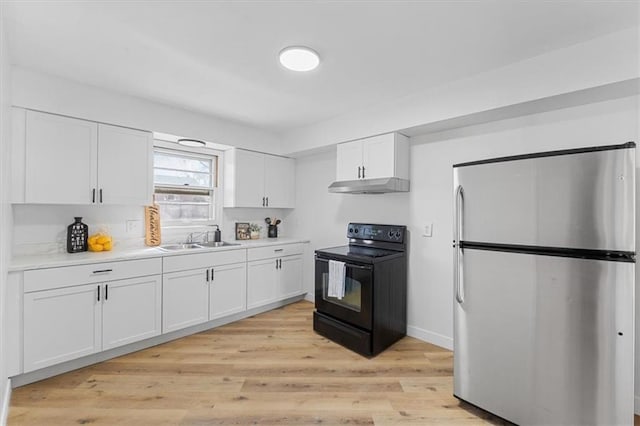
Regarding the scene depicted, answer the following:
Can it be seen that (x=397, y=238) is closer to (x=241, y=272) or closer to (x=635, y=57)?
(x=241, y=272)

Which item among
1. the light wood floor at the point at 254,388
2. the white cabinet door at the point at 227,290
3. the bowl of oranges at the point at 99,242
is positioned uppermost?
the bowl of oranges at the point at 99,242

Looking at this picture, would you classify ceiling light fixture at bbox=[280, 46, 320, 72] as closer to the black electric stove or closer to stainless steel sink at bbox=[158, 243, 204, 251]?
the black electric stove

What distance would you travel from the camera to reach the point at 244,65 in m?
2.22

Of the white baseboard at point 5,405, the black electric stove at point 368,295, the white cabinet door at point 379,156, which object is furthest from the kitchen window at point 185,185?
the white cabinet door at point 379,156

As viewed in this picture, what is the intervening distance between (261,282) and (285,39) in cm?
278

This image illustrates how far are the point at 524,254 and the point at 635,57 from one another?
4.51ft

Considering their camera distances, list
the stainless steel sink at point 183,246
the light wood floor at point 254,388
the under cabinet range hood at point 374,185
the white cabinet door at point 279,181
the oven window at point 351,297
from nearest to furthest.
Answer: the light wood floor at point 254,388 → the oven window at point 351,297 → the under cabinet range hood at point 374,185 → the stainless steel sink at point 183,246 → the white cabinet door at point 279,181

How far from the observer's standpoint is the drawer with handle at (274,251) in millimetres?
3633

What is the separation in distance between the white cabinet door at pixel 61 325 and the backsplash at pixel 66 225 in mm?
657

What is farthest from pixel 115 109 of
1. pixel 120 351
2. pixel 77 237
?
pixel 120 351

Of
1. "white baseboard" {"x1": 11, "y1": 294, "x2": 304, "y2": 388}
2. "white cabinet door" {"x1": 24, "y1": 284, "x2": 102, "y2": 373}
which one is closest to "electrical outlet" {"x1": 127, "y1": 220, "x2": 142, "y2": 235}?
"white cabinet door" {"x1": 24, "y1": 284, "x2": 102, "y2": 373}

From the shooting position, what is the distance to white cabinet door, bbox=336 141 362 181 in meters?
3.22

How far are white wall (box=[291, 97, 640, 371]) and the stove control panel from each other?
0.10 m

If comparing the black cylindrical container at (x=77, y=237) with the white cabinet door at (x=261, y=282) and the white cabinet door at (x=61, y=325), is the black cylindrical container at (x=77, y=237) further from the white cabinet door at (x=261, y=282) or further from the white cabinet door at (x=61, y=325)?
the white cabinet door at (x=261, y=282)
